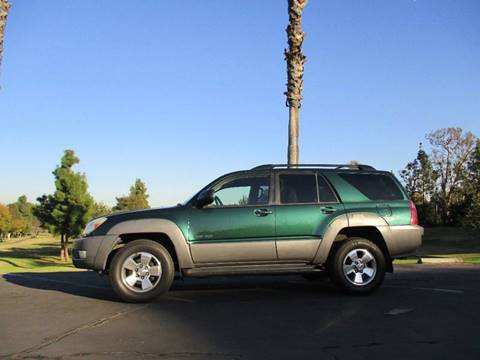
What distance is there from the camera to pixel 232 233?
7.36 m

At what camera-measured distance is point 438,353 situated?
4.75 meters

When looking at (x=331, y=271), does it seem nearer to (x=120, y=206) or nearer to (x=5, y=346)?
(x=5, y=346)

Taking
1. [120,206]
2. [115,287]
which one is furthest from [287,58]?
[120,206]

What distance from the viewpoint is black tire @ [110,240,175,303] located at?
23.9ft

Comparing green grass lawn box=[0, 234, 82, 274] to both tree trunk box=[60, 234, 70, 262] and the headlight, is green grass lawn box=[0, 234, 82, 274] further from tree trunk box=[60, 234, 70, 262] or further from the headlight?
the headlight

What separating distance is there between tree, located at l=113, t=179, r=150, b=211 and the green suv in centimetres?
5952

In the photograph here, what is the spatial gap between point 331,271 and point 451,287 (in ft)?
7.23

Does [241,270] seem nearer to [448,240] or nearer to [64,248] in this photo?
[64,248]

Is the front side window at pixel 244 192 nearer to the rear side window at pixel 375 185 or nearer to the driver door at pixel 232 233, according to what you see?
the driver door at pixel 232 233

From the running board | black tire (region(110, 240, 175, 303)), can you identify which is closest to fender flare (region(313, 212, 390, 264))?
the running board

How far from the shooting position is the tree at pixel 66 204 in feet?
141

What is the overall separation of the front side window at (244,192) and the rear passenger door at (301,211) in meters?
0.20

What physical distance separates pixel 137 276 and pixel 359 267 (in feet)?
10.5

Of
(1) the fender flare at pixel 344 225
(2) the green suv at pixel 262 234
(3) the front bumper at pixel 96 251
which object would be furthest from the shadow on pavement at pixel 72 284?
(1) the fender flare at pixel 344 225
